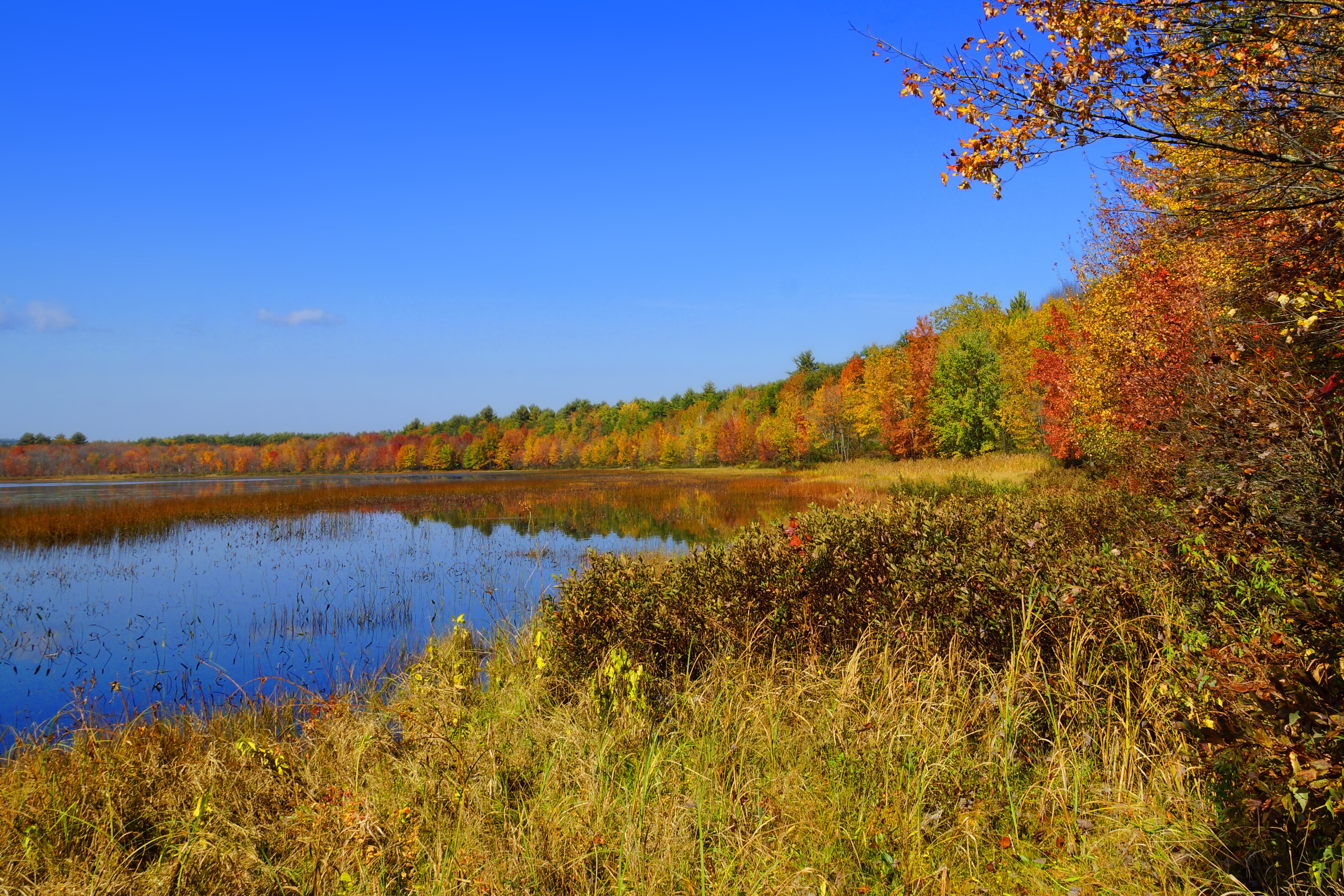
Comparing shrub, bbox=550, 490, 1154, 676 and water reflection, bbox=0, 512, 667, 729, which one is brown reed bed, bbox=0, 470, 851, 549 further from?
shrub, bbox=550, 490, 1154, 676

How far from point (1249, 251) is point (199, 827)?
31.7ft

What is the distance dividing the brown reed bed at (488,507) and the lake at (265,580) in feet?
0.64

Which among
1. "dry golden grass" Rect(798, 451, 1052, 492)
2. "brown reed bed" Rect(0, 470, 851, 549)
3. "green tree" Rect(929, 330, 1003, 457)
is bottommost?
"brown reed bed" Rect(0, 470, 851, 549)

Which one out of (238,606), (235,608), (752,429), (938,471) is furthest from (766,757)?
(752,429)

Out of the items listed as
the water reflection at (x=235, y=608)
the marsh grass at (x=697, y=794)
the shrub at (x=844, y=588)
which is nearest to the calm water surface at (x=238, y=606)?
the water reflection at (x=235, y=608)

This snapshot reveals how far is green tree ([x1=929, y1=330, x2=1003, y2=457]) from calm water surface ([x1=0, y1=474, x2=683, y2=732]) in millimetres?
31257

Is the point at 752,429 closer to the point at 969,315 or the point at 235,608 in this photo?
the point at 969,315

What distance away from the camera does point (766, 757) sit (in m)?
4.27

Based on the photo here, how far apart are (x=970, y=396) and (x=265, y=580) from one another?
4007 cm

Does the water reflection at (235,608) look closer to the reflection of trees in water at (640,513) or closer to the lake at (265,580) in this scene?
the lake at (265,580)

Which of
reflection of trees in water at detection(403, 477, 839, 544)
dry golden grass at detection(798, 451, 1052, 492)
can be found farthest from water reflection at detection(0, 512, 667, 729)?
dry golden grass at detection(798, 451, 1052, 492)

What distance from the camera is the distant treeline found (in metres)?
44.3

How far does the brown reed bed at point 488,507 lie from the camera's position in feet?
71.7

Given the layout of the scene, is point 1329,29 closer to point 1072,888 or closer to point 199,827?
point 1072,888
